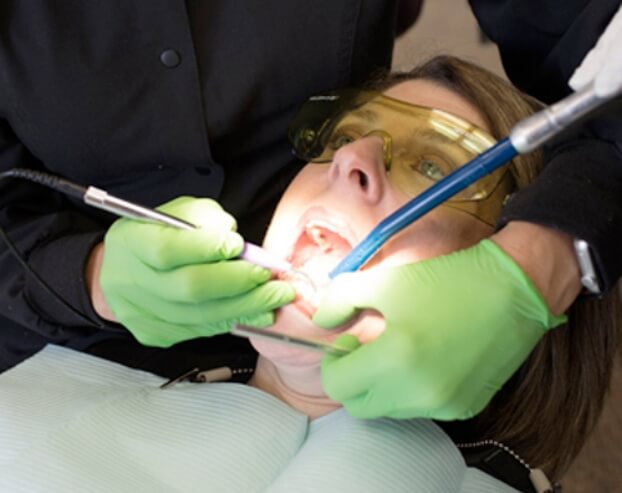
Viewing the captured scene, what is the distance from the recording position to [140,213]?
110 centimetres

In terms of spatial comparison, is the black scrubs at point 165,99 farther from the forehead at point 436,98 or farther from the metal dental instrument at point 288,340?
the metal dental instrument at point 288,340

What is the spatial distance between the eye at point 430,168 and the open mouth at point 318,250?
18cm

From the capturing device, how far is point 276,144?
1.55 m

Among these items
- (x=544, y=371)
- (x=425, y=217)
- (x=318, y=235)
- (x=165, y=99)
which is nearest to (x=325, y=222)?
(x=318, y=235)

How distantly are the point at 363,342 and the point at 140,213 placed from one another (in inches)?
14.7

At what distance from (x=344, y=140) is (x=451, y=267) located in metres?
0.38

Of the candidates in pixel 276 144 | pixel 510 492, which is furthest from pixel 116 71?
pixel 510 492

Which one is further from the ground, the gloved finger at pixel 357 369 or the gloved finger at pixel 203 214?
the gloved finger at pixel 203 214

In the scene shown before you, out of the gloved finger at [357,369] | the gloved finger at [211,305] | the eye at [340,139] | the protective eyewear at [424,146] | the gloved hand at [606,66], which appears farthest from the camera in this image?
the eye at [340,139]

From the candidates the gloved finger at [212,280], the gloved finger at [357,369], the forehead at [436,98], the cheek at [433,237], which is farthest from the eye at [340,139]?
the gloved finger at [357,369]

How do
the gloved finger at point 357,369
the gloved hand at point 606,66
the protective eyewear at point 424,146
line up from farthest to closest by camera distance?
1. the protective eyewear at point 424,146
2. the gloved finger at point 357,369
3. the gloved hand at point 606,66

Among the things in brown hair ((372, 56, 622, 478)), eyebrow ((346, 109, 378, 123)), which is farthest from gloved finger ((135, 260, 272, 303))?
brown hair ((372, 56, 622, 478))

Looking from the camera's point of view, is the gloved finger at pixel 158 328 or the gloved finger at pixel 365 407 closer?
the gloved finger at pixel 365 407

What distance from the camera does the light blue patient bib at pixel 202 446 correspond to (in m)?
1.19
